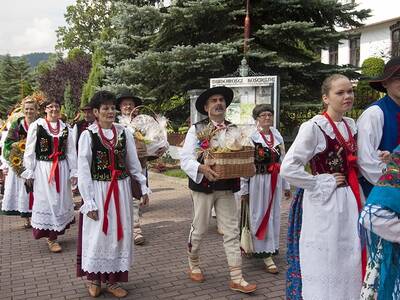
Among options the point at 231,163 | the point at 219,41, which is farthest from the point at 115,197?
the point at 219,41

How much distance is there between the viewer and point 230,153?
4602mm

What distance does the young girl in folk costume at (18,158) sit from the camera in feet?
25.5

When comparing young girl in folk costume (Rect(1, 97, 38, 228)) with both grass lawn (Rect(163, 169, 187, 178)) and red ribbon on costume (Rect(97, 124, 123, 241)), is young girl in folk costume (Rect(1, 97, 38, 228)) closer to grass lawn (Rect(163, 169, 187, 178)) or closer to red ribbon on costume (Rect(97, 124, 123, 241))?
red ribbon on costume (Rect(97, 124, 123, 241))

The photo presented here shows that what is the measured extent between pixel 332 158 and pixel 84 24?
169ft

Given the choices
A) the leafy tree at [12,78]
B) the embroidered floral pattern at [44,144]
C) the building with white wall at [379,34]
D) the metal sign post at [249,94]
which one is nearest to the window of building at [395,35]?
the building with white wall at [379,34]

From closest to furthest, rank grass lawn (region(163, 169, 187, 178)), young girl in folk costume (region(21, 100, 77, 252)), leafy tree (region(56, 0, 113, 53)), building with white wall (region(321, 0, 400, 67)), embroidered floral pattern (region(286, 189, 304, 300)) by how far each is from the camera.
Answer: embroidered floral pattern (region(286, 189, 304, 300)), young girl in folk costume (region(21, 100, 77, 252)), grass lawn (region(163, 169, 187, 178)), building with white wall (region(321, 0, 400, 67)), leafy tree (region(56, 0, 113, 53))

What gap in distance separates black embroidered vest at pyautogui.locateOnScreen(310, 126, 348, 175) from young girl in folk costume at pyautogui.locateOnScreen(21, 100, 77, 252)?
13.4ft

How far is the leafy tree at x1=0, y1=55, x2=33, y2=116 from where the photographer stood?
199 feet

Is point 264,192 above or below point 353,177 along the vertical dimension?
below

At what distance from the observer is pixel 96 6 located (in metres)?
50.1

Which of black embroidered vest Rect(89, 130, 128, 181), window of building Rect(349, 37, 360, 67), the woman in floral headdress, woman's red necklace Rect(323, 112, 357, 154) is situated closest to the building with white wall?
window of building Rect(349, 37, 360, 67)

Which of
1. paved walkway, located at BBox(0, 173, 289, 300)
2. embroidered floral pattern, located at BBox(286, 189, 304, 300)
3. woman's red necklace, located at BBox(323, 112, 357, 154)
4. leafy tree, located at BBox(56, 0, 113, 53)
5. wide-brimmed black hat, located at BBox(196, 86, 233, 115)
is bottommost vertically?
paved walkway, located at BBox(0, 173, 289, 300)

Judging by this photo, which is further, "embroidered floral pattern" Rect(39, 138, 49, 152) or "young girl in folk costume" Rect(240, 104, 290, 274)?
"embroidered floral pattern" Rect(39, 138, 49, 152)

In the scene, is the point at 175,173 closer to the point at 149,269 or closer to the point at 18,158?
the point at 18,158
